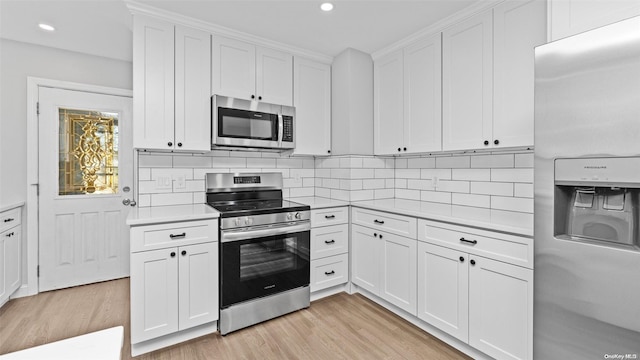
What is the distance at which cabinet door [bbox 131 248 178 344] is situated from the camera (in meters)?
1.95

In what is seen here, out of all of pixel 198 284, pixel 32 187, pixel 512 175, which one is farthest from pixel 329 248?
pixel 32 187

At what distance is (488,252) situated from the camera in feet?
5.95

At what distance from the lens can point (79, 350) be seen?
64cm

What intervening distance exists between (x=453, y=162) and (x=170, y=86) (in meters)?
2.56

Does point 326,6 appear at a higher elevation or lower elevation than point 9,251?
higher

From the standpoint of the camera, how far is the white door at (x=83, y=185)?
2.98m

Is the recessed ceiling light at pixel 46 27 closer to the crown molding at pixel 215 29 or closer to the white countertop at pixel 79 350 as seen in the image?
the crown molding at pixel 215 29

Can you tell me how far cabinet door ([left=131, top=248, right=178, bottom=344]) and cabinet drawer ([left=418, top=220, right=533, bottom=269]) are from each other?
1871 mm

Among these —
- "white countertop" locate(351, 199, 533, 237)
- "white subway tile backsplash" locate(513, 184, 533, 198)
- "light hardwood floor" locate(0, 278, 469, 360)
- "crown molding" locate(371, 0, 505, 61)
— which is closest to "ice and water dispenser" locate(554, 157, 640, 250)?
"white countertop" locate(351, 199, 533, 237)

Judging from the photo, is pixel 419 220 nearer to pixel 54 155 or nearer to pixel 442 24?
pixel 442 24

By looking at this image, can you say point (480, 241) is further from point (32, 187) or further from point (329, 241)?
point (32, 187)

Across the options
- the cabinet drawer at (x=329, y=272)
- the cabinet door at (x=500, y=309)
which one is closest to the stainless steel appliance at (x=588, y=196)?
the cabinet door at (x=500, y=309)

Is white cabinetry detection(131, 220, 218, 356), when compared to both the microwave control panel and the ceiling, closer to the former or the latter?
the microwave control panel

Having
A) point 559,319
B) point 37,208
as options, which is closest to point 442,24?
point 559,319
